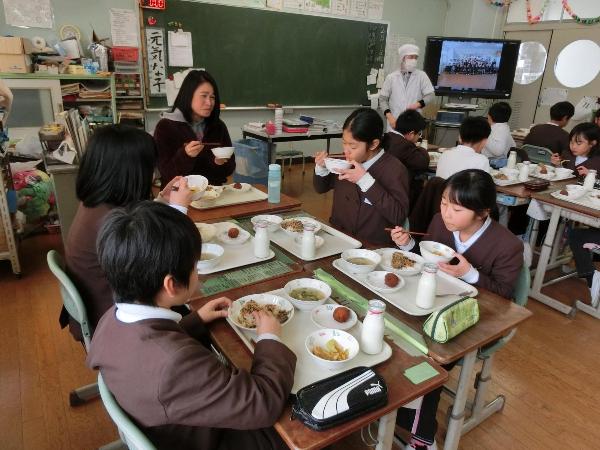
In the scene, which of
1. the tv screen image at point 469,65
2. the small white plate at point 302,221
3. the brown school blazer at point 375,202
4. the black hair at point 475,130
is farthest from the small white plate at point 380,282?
the tv screen image at point 469,65

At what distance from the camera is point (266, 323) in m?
1.12

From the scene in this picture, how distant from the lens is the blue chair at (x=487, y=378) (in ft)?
5.31

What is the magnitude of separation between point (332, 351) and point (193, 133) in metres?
1.93

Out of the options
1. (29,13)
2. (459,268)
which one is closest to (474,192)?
(459,268)

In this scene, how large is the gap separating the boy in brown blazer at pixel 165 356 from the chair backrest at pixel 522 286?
1037mm

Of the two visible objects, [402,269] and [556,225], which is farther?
[556,225]

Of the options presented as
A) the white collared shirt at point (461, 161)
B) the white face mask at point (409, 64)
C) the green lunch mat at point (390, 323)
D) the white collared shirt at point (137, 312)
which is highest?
the white face mask at point (409, 64)

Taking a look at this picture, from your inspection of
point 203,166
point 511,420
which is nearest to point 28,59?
point 203,166

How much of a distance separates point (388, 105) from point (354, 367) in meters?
4.78

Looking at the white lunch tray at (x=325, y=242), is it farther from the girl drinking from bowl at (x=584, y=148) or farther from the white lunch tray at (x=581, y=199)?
the girl drinking from bowl at (x=584, y=148)

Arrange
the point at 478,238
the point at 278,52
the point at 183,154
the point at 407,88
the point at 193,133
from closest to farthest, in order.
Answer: the point at 478,238, the point at 183,154, the point at 193,133, the point at 407,88, the point at 278,52

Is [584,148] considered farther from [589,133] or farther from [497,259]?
[497,259]

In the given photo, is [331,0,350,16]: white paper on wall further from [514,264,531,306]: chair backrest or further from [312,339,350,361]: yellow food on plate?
[312,339,350,361]: yellow food on plate

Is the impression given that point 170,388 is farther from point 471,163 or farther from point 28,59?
point 28,59
